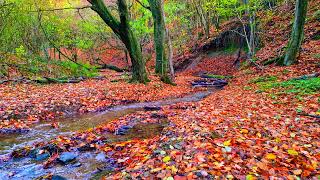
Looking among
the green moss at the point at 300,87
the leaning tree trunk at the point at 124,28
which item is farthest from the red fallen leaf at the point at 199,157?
the leaning tree trunk at the point at 124,28

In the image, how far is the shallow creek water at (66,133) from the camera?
15.4 feet

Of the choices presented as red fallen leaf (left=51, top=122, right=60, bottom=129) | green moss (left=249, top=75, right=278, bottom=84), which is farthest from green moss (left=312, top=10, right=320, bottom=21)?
red fallen leaf (left=51, top=122, right=60, bottom=129)

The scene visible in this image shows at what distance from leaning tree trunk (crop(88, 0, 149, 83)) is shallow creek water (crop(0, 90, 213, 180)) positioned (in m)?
4.40

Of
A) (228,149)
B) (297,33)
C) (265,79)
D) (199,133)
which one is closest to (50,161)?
(199,133)

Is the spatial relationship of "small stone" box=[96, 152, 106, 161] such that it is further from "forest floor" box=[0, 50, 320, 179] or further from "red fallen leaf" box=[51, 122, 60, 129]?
"red fallen leaf" box=[51, 122, 60, 129]

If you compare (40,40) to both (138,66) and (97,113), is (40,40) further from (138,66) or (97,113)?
(97,113)

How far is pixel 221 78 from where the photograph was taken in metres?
18.4

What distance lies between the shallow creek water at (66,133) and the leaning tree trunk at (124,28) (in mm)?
4396

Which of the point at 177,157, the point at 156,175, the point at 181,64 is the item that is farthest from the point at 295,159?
the point at 181,64

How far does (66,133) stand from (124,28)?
26.4 ft

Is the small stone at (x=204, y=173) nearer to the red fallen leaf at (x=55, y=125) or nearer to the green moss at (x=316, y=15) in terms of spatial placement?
the red fallen leaf at (x=55, y=125)

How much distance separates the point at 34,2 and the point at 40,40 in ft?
16.3

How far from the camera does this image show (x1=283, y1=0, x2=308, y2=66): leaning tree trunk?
12.4m

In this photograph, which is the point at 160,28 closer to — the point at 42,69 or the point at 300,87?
the point at 42,69
